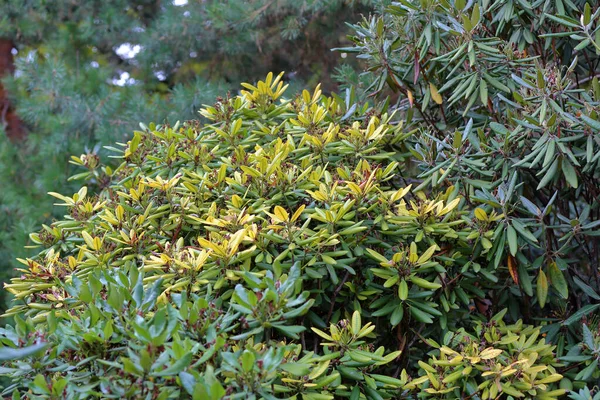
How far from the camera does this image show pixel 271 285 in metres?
1.55

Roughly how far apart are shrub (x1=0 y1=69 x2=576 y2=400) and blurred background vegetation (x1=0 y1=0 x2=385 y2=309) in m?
2.38

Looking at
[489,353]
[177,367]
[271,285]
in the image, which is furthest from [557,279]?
[177,367]

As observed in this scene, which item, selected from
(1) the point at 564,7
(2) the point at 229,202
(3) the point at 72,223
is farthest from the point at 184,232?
(1) the point at 564,7

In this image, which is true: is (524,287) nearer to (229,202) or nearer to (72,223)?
(229,202)

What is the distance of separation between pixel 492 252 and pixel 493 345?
Result: 0.30 metres

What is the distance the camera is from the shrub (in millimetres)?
1502

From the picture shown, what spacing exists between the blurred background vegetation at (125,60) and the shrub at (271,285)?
93.7 inches

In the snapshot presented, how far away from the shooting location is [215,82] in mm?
5328

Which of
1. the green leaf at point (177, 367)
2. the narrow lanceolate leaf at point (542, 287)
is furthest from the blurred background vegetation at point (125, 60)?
the green leaf at point (177, 367)

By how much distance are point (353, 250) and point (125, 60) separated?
16.1 feet

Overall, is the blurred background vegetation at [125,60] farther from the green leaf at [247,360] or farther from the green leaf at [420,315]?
the green leaf at [247,360]

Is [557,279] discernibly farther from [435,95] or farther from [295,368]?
[295,368]

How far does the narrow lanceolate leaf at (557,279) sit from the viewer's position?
2.06 meters

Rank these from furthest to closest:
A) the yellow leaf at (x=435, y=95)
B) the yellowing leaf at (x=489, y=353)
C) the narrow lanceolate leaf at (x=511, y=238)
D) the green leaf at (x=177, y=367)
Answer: the yellow leaf at (x=435, y=95) → the narrow lanceolate leaf at (x=511, y=238) → the yellowing leaf at (x=489, y=353) → the green leaf at (x=177, y=367)
